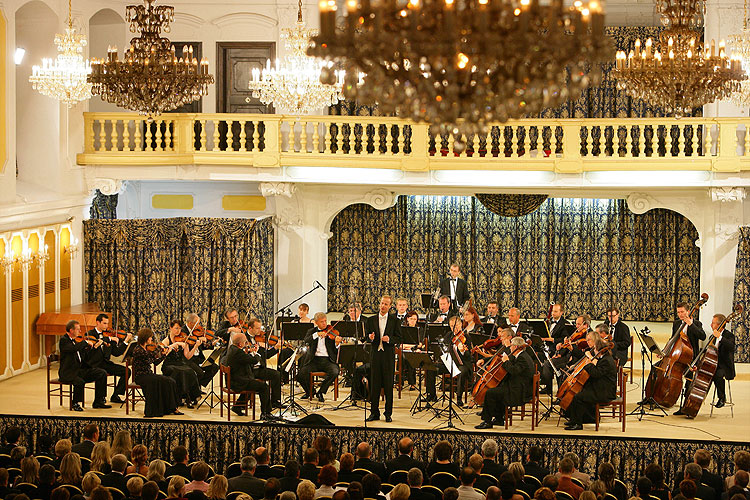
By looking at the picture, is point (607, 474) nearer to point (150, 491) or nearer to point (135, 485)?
point (150, 491)

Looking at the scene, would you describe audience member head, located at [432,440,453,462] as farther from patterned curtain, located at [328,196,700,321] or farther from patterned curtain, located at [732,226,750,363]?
patterned curtain, located at [328,196,700,321]

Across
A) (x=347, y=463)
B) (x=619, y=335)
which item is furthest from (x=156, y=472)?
(x=619, y=335)

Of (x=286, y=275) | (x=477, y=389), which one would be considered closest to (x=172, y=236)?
(x=286, y=275)

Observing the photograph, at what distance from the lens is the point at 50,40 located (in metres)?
15.8

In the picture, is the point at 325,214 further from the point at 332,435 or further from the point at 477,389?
the point at 332,435

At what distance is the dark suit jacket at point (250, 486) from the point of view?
8970mm

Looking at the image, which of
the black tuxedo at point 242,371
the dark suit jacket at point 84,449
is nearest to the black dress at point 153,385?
the black tuxedo at point 242,371

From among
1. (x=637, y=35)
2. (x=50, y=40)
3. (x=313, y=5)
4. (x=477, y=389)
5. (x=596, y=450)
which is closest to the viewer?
(x=596, y=450)

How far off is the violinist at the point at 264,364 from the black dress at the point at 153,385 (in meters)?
1.07

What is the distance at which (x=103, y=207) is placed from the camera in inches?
701

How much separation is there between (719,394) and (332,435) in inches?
210

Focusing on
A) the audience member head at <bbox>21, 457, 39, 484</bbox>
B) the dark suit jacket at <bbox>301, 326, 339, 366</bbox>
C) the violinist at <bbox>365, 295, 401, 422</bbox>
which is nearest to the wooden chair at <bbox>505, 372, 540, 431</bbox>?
the violinist at <bbox>365, 295, 401, 422</bbox>

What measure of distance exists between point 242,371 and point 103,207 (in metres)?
6.50

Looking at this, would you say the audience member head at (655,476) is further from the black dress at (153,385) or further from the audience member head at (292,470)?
the black dress at (153,385)
